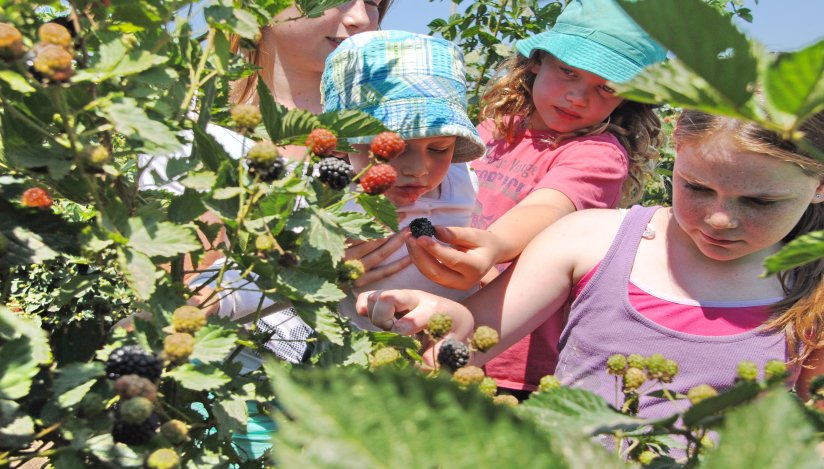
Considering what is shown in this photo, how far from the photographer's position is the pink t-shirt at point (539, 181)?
1690mm

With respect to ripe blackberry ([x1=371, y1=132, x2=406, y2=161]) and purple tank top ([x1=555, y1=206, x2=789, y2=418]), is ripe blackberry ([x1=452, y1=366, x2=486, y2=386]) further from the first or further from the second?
purple tank top ([x1=555, y1=206, x2=789, y2=418])

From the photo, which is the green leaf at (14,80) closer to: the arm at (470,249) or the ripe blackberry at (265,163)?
the ripe blackberry at (265,163)

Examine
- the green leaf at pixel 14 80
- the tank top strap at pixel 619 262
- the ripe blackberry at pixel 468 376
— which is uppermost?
the green leaf at pixel 14 80

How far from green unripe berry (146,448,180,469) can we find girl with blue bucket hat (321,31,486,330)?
34.2 inches

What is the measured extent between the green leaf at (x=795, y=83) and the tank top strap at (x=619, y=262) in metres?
1.08

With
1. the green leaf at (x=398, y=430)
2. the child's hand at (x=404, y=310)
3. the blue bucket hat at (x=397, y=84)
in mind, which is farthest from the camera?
the blue bucket hat at (x=397, y=84)

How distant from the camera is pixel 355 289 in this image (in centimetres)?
142

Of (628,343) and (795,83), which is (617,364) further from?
(628,343)

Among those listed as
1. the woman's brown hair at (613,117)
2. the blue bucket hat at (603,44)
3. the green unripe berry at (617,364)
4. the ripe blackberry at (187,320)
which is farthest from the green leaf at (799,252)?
the woman's brown hair at (613,117)

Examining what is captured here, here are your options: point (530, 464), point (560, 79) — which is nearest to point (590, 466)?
point (530, 464)

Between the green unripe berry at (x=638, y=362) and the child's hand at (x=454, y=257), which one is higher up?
the green unripe berry at (x=638, y=362)

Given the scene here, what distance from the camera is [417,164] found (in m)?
1.34

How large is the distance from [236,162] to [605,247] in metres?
1.07

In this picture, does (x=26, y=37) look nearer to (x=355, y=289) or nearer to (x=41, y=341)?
(x=41, y=341)
